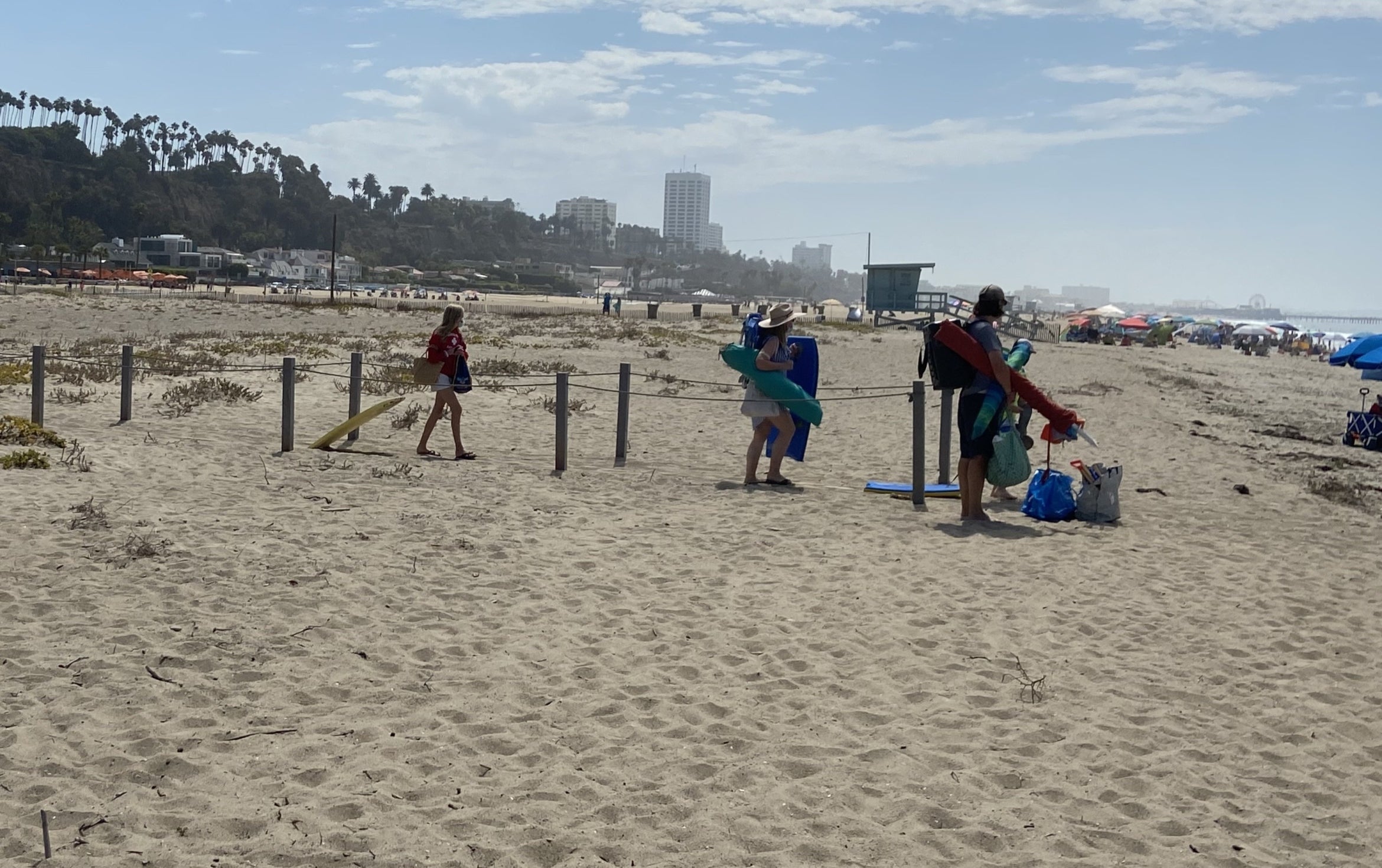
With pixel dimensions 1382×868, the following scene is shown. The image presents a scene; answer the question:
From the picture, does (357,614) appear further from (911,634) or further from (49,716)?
(911,634)

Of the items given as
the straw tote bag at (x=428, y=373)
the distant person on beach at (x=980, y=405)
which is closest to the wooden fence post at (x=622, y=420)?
the straw tote bag at (x=428, y=373)

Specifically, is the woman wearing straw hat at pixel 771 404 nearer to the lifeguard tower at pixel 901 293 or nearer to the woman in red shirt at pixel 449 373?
the woman in red shirt at pixel 449 373

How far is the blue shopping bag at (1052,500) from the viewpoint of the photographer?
31.7 ft

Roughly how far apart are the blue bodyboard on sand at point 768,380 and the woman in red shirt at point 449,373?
2.80m

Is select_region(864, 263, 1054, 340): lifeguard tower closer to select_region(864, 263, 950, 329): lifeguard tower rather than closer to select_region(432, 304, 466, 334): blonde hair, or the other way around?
select_region(864, 263, 950, 329): lifeguard tower

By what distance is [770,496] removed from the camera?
10289mm

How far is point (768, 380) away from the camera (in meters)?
10.5

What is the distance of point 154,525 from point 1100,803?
20.1 feet

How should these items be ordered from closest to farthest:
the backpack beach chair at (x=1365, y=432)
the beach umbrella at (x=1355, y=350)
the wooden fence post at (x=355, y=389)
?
the wooden fence post at (x=355, y=389) → the backpack beach chair at (x=1365, y=432) → the beach umbrella at (x=1355, y=350)

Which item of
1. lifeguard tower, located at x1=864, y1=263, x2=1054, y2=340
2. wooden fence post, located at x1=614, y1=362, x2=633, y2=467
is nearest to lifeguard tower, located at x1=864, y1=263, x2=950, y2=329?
lifeguard tower, located at x1=864, y1=263, x2=1054, y2=340

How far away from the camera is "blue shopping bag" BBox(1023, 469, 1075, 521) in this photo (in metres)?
9.66

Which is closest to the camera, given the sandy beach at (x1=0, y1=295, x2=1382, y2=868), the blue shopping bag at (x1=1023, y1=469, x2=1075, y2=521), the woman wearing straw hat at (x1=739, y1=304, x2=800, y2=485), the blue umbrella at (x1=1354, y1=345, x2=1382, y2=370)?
the sandy beach at (x1=0, y1=295, x2=1382, y2=868)

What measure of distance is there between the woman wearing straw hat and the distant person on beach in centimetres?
180

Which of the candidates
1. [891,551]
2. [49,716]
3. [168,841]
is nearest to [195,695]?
[49,716]
